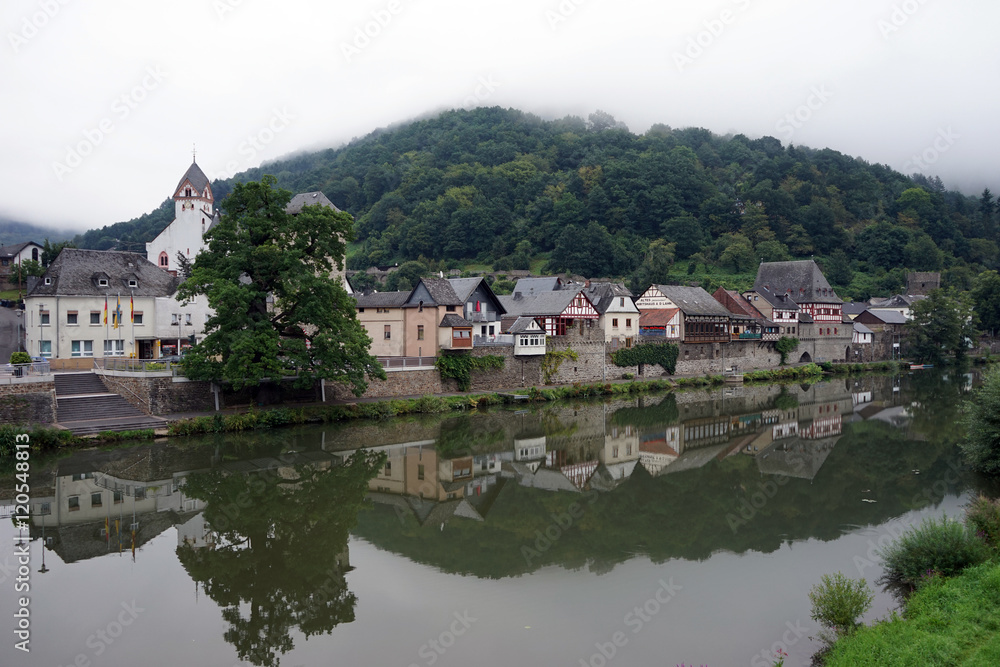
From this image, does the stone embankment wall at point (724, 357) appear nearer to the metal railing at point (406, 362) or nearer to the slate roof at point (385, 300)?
the metal railing at point (406, 362)

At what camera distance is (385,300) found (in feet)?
125

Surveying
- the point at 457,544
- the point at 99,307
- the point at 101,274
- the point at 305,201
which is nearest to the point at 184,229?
the point at 305,201

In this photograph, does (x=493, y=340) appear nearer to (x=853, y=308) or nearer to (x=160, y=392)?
(x=160, y=392)

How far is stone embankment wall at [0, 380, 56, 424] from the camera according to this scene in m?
22.0

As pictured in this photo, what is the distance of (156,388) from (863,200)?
10747cm

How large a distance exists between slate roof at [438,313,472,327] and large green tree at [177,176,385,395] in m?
8.36

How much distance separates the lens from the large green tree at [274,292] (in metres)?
25.0

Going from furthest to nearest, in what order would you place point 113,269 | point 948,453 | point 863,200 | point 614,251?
point 863,200, point 614,251, point 113,269, point 948,453

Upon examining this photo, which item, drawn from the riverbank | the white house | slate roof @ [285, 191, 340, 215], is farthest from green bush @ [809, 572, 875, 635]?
slate roof @ [285, 191, 340, 215]

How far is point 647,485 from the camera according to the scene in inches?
791

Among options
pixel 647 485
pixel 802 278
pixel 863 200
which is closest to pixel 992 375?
pixel 647 485

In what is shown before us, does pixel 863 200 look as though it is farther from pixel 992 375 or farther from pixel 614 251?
pixel 992 375

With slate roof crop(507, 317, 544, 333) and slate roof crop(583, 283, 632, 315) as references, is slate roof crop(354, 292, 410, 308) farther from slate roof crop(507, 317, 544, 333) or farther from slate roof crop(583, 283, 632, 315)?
slate roof crop(583, 283, 632, 315)

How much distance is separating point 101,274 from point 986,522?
117ft
